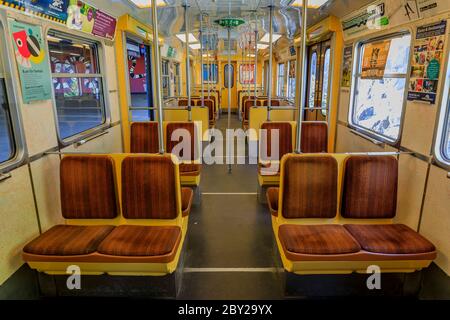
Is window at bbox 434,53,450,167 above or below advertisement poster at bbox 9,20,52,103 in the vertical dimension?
below

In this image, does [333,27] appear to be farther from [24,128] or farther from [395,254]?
[24,128]

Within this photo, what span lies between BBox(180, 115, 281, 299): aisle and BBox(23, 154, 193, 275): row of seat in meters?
0.41

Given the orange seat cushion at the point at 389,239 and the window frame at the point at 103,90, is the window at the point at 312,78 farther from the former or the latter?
the orange seat cushion at the point at 389,239

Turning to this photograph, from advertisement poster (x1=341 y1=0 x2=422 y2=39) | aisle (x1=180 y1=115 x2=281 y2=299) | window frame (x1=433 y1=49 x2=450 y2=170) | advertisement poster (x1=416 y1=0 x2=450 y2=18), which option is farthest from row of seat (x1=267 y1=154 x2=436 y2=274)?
advertisement poster (x1=341 y1=0 x2=422 y2=39)

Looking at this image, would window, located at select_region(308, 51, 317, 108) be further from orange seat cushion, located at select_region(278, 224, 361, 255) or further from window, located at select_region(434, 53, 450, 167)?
orange seat cushion, located at select_region(278, 224, 361, 255)

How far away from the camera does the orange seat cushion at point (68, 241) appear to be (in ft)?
6.82

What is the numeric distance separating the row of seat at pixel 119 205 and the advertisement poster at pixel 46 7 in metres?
1.12

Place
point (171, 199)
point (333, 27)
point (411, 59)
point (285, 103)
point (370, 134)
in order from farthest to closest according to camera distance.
Result: point (285, 103), point (333, 27), point (370, 134), point (411, 59), point (171, 199)

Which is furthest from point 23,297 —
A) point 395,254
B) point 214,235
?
point 395,254

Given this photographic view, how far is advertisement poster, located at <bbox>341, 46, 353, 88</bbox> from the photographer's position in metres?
4.22

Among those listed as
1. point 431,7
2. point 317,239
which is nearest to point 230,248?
point 317,239

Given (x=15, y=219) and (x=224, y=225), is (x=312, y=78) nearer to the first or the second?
(x=224, y=225)
